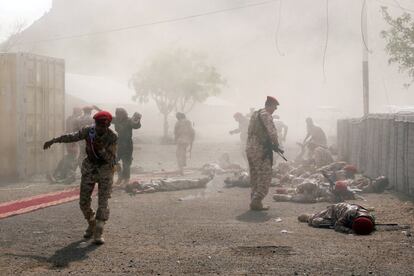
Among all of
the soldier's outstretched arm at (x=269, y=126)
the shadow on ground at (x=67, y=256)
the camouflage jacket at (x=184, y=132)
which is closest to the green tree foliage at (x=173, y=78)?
the camouflage jacket at (x=184, y=132)

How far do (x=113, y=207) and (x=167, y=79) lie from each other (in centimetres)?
2359

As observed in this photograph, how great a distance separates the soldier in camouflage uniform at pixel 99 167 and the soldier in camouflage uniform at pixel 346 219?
2.67 m

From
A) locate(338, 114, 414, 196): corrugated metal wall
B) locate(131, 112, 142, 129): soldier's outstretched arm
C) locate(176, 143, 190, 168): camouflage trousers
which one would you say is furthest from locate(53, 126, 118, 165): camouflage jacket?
locate(176, 143, 190, 168): camouflage trousers

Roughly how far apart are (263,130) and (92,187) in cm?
352

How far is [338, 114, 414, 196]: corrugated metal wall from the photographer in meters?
9.83

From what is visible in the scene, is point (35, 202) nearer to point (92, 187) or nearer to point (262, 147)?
point (92, 187)

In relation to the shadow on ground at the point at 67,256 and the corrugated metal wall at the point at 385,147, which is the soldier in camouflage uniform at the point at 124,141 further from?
the shadow on ground at the point at 67,256

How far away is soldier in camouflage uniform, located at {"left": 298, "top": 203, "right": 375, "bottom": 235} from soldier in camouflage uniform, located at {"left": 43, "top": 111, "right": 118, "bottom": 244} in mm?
2670

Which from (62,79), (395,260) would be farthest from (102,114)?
(62,79)

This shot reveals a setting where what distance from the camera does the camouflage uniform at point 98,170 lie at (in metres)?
6.03

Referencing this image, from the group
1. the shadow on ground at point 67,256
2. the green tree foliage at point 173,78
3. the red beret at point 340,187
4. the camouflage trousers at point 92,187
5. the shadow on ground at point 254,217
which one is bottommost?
the shadow on ground at point 67,256

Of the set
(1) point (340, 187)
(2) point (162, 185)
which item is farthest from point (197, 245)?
(2) point (162, 185)

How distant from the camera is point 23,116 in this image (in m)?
12.9

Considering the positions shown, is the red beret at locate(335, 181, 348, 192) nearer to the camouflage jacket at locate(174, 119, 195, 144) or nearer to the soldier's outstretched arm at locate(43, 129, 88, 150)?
the soldier's outstretched arm at locate(43, 129, 88, 150)
